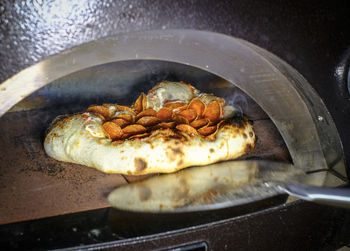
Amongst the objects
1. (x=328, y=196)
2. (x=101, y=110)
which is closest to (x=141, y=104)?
(x=101, y=110)

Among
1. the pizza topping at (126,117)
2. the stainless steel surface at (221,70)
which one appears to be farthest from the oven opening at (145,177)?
the pizza topping at (126,117)

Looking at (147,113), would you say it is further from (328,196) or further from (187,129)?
(328,196)

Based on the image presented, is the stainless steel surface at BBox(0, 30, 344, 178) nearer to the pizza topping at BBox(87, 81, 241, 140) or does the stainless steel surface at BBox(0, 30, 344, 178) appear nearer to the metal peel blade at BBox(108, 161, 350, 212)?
the metal peel blade at BBox(108, 161, 350, 212)

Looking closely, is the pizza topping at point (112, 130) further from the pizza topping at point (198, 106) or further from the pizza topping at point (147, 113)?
the pizza topping at point (198, 106)

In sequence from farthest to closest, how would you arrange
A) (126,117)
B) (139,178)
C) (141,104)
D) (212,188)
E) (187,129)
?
(141,104) → (126,117) → (187,129) → (139,178) → (212,188)

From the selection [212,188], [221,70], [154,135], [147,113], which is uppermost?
[221,70]

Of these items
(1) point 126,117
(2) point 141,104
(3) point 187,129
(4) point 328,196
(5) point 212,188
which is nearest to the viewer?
(4) point 328,196
